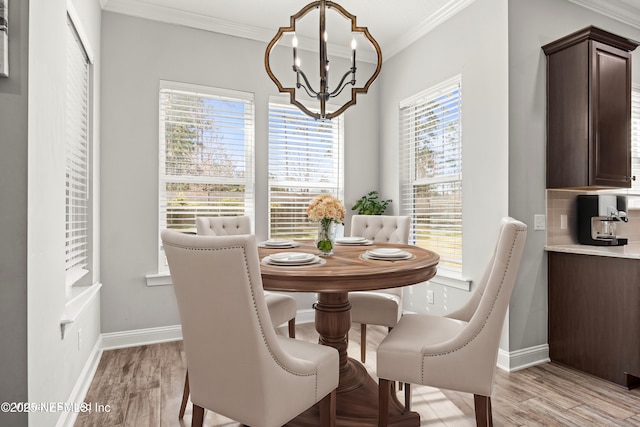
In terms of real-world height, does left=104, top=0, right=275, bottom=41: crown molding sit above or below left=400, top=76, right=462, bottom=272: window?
above

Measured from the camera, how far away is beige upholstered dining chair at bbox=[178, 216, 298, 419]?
2408 mm

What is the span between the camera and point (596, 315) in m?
2.54

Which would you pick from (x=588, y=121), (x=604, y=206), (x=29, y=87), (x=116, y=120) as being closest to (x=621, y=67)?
(x=588, y=121)

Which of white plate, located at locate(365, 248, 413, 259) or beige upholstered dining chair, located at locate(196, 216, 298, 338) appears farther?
beige upholstered dining chair, located at locate(196, 216, 298, 338)

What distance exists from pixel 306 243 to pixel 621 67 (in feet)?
8.86

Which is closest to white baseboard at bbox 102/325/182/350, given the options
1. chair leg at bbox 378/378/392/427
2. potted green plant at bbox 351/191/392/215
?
Answer: potted green plant at bbox 351/191/392/215

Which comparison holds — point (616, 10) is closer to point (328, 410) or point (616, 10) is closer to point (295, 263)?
point (295, 263)

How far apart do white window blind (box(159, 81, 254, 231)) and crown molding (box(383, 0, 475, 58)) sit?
5.47 ft

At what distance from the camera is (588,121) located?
102 inches

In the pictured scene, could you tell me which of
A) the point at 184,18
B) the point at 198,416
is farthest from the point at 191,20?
the point at 198,416

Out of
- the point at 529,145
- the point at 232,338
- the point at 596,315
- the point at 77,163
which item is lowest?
the point at 596,315

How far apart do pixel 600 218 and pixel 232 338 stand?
2944 millimetres

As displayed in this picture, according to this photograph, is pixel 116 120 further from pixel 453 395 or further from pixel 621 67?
pixel 621 67

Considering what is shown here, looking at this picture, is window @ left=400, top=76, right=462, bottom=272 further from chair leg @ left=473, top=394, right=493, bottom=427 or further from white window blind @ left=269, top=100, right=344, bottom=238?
chair leg @ left=473, top=394, right=493, bottom=427
